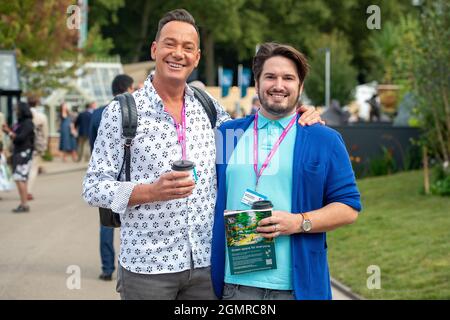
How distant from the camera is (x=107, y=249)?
9.42 metres

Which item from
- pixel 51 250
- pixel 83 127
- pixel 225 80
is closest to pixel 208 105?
pixel 51 250

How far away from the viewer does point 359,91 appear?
4947cm

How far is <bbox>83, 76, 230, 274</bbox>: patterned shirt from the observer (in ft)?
13.6

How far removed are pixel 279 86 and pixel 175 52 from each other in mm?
506

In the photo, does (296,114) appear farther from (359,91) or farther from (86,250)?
(359,91)

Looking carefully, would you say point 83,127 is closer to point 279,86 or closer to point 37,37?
point 37,37

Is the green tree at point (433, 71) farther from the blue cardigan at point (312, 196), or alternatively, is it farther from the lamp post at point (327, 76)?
the lamp post at point (327, 76)

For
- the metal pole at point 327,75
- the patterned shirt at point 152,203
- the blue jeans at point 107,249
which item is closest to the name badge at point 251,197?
the patterned shirt at point 152,203

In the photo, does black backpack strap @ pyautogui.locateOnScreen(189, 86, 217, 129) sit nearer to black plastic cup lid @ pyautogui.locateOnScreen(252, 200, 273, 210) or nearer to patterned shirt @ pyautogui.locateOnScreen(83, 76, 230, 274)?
patterned shirt @ pyautogui.locateOnScreen(83, 76, 230, 274)

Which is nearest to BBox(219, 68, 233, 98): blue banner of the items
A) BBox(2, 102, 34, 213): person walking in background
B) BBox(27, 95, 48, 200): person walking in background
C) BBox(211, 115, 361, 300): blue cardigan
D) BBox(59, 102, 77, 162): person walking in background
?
BBox(59, 102, 77, 162): person walking in background

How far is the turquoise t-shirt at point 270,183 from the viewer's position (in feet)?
13.2

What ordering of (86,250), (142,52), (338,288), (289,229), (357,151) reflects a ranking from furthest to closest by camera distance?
(142,52) < (357,151) < (86,250) < (338,288) < (289,229)

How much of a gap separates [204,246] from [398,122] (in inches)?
793
